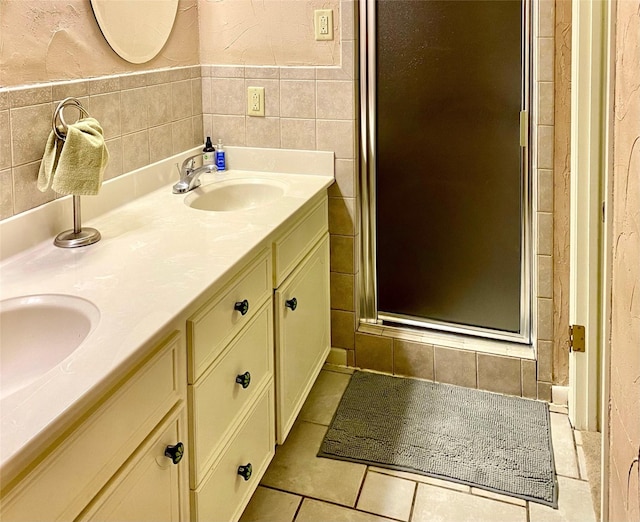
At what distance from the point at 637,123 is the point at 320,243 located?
5.14 feet

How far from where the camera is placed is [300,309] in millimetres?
2105

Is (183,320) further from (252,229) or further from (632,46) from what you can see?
(632,46)

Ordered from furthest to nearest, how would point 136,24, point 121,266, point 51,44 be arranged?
1. point 136,24
2. point 51,44
3. point 121,266

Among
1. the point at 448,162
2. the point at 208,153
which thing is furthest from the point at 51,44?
the point at 448,162

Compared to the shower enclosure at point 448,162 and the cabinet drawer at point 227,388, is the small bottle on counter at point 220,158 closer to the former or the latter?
the shower enclosure at point 448,162

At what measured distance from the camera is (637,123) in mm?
864

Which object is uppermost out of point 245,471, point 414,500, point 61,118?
point 61,118

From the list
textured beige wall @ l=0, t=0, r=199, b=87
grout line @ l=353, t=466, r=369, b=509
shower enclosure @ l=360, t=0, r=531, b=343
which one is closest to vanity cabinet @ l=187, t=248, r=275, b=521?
grout line @ l=353, t=466, r=369, b=509

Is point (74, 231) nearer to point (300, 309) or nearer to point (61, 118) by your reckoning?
point (61, 118)

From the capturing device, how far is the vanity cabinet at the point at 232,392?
4.48 feet

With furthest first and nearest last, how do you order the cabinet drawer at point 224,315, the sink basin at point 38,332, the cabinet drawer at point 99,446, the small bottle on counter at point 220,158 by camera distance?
the small bottle on counter at point 220,158 < the cabinet drawer at point 224,315 < the sink basin at point 38,332 < the cabinet drawer at point 99,446

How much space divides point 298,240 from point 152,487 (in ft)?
3.42

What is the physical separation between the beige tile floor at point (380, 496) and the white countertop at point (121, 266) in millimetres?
801

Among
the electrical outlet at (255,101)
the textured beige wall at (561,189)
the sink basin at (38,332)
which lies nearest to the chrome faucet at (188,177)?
the electrical outlet at (255,101)
